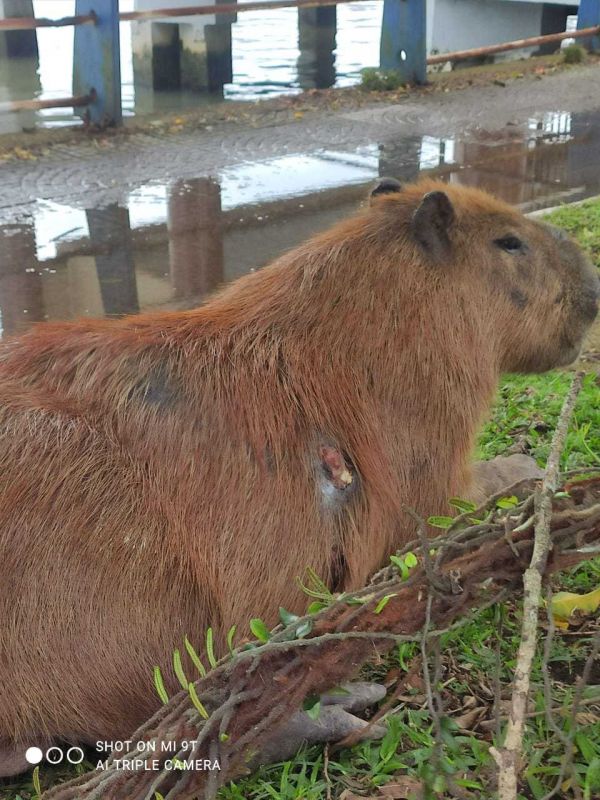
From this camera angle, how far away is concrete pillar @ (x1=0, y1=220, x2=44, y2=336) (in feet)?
19.1

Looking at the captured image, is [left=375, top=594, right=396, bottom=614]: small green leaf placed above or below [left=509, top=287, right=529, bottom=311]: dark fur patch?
below

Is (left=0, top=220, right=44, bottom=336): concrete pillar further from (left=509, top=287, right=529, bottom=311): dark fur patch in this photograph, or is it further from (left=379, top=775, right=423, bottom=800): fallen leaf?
(left=379, top=775, right=423, bottom=800): fallen leaf

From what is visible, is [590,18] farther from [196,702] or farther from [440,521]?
[196,702]

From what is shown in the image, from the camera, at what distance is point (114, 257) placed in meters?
6.80

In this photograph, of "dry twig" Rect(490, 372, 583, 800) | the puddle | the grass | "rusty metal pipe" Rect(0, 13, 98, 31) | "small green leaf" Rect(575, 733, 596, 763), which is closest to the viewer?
"dry twig" Rect(490, 372, 583, 800)

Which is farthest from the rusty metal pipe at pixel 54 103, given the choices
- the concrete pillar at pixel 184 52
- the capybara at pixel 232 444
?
the capybara at pixel 232 444

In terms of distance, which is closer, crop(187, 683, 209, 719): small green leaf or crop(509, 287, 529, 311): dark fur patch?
crop(187, 683, 209, 719): small green leaf

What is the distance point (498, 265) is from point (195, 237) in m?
4.22

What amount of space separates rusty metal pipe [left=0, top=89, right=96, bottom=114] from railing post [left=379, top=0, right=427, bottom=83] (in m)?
3.86

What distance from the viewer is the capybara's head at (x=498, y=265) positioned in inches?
124

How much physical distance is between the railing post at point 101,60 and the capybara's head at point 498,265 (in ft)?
23.3

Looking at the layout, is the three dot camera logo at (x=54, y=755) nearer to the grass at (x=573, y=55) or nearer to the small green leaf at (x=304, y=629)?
the small green leaf at (x=304, y=629)

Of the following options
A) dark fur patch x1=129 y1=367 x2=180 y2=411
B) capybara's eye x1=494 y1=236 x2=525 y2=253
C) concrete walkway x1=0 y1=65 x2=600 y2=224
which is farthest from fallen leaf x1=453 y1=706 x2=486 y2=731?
concrete walkway x1=0 y1=65 x2=600 y2=224

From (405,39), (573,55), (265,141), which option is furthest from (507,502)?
(573,55)
